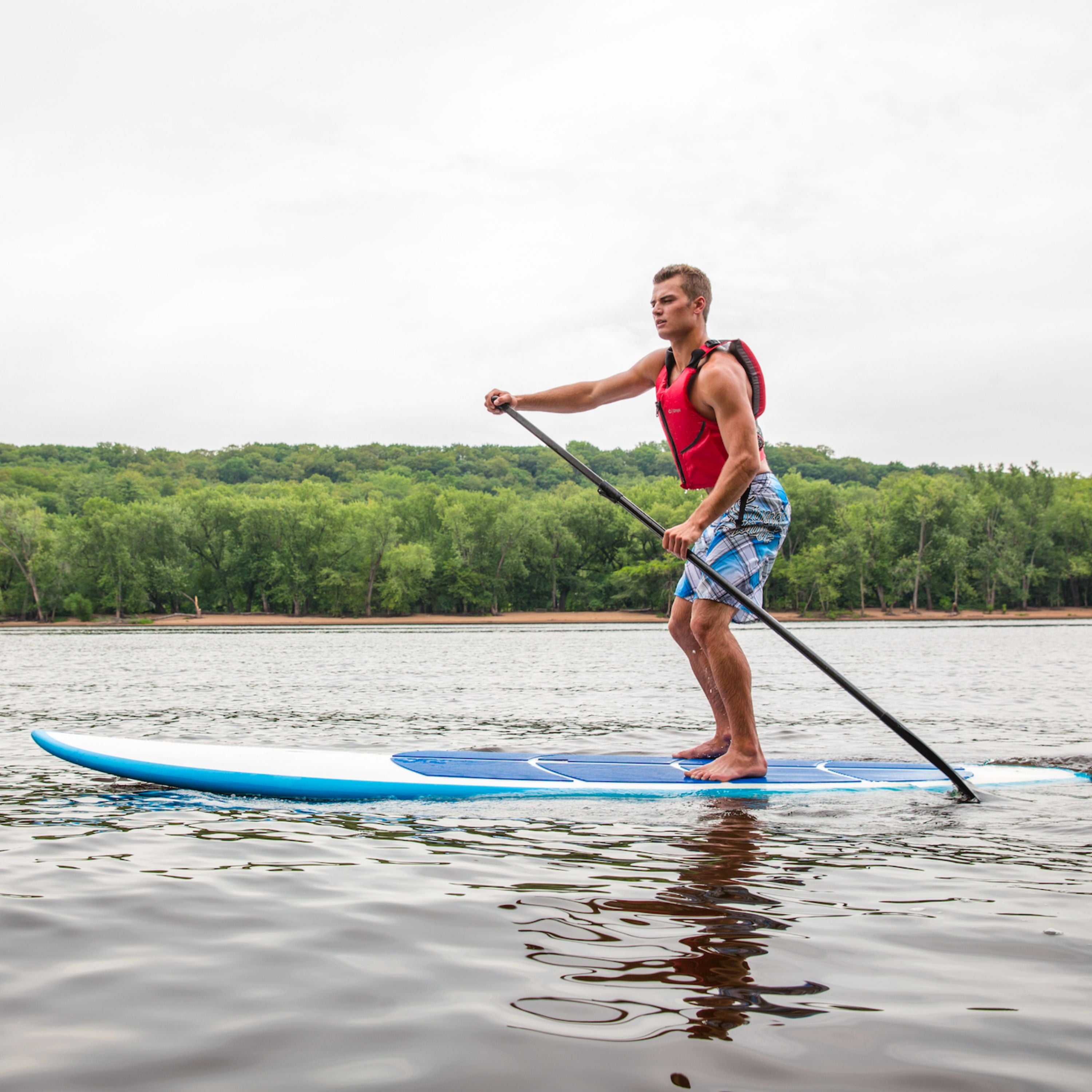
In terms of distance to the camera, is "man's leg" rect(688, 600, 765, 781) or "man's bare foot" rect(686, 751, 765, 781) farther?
"man's bare foot" rect(686, 751, 765, 781)

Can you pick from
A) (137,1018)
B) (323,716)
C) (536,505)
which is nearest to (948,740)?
(323,716)

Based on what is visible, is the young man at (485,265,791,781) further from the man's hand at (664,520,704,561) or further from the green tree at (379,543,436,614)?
the green tree at (379,543,436,614)

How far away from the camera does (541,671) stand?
20500 mm

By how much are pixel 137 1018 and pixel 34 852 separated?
7.06 ft

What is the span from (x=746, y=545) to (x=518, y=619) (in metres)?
75.2

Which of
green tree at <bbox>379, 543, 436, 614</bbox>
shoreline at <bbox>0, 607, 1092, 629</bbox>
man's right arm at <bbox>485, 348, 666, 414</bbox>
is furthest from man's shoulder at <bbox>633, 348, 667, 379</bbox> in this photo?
green tree at <bbox>379, 543, 436, 614</bbox>

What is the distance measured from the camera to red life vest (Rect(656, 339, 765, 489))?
5.36 metres

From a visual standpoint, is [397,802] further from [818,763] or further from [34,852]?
[818,763]

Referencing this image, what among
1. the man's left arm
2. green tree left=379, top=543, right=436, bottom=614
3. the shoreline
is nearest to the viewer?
the man's left arm

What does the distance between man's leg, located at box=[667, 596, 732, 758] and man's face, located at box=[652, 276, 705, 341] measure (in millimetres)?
1521

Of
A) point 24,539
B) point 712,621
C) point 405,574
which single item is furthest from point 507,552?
point 712,621

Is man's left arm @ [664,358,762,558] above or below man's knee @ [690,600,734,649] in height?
above

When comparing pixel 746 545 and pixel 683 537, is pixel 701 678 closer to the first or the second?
pixel 746 545

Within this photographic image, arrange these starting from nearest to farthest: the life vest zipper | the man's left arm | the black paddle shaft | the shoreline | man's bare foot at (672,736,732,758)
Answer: the man's left arm < the black paddle shaft < the life vest zipper < man's bare foot at (672,736,732,758) < the shoreline
